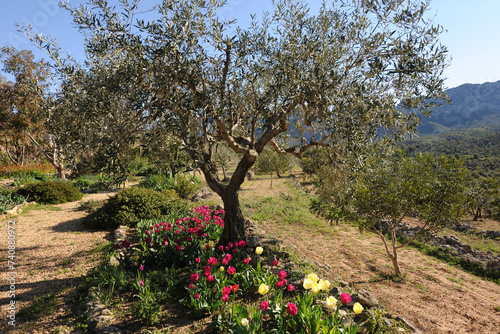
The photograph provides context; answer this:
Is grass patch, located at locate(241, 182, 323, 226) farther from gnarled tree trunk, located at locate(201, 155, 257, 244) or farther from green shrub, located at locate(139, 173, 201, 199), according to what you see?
gnarled tree trunk, located at locate(201, 155, 257, 244)

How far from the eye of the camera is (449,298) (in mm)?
7227

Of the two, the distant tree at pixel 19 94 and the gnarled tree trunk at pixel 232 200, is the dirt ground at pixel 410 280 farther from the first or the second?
the distant tree at pixel 19 94

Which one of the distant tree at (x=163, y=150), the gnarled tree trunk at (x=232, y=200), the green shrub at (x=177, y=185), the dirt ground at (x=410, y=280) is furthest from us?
the green shrub at (x=177, y=185)

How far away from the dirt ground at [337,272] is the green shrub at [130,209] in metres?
0.56

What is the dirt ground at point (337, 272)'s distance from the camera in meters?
5.82

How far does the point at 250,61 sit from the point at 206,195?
11.3 meters

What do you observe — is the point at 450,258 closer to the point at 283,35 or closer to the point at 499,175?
the point at 283,35

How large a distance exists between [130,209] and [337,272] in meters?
8.33

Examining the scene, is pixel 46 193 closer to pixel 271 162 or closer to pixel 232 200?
pixel 232 200

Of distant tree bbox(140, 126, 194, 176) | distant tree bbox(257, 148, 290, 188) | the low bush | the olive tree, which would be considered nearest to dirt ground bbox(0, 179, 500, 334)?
the low bush

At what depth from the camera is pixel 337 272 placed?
7.70 meters

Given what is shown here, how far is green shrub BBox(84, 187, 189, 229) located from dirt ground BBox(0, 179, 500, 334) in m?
0.56

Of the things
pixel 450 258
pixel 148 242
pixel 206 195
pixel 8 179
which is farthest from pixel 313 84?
pixel 8 179

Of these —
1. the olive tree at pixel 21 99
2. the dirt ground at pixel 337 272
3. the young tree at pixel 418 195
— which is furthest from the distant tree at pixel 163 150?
the olive tree at pixel 21 99
